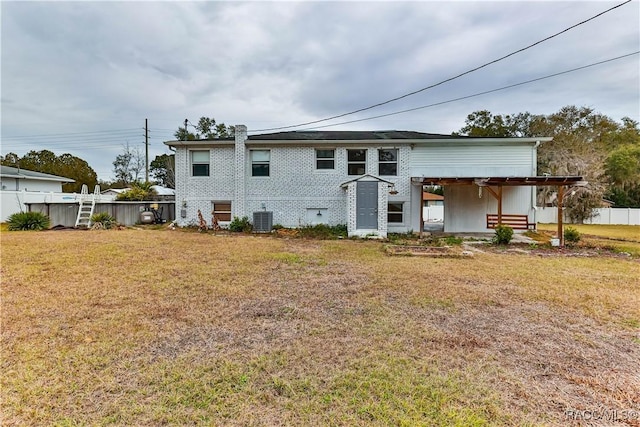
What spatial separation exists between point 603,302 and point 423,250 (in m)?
4.74

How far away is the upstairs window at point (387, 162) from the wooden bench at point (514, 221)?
15.6 ft

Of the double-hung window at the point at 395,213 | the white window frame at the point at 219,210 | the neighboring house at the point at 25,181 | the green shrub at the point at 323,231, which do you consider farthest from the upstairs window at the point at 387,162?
the neighboring house at the point at 25,181

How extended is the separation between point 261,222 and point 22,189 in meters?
21.3

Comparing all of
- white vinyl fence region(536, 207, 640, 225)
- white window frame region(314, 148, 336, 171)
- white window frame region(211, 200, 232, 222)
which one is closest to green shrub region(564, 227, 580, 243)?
white window frame region(314, 148, 336, 171)

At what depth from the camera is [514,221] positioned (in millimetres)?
13906

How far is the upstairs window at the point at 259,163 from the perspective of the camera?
14.9 metres

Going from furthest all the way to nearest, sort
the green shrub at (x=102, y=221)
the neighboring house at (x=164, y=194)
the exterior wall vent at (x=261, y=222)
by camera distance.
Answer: the neighboring house at (x=164, y=194) < the green shrub at (x=102, y=221) < the exterior wall vent at (x=261, y=222)

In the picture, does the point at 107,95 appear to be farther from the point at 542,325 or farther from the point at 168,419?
the point at 542,325

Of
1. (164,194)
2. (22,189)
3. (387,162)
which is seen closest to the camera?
(387,162)

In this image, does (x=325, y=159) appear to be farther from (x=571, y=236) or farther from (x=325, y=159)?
(x=571, y=236)

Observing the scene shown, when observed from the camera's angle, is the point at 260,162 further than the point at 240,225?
Yes

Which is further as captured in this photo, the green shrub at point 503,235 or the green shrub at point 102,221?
the green shrub at point 102,221

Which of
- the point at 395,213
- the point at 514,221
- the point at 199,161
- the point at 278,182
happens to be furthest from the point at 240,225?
the point at 514,221

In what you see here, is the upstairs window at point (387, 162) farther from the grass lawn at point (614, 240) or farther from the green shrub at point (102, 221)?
the green shrub at point (102, 221)
